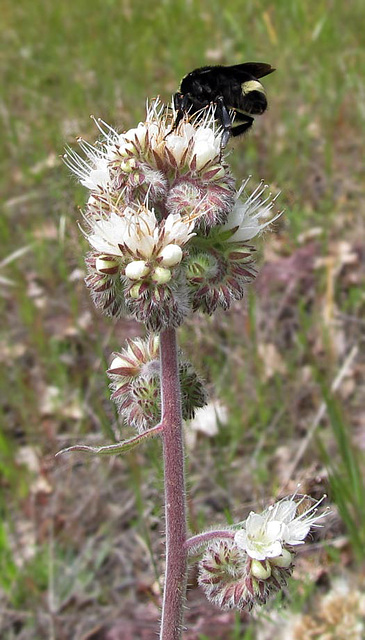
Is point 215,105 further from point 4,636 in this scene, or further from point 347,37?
point 347,37

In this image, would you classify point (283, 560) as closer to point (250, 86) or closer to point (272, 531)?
point (272, 531)

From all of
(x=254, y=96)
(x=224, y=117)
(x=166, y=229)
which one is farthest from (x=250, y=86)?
(x=166, y=229)

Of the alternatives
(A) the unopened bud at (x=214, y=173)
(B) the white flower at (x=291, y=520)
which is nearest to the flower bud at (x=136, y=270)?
(A) the unopened bud at (x=214, y=173)

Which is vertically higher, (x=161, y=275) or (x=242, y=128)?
(x=242, y=128)

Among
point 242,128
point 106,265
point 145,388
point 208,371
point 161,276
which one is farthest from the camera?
point 208,371

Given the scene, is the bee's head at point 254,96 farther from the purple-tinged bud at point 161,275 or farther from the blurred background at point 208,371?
the purple-tinged bud at point 161,275

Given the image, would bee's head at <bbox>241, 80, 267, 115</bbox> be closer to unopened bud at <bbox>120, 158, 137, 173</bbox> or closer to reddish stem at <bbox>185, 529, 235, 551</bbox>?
unopened bud at <bbox>120, 158, 137, 173</bbox>

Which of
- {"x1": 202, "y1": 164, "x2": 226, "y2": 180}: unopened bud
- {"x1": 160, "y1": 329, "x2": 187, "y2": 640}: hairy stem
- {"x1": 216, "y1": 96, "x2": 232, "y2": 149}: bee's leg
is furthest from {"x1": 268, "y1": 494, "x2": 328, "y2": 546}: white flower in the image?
{"x1": 216, "y1": 96, "x2": 232, "y2": 149}: bee's leg

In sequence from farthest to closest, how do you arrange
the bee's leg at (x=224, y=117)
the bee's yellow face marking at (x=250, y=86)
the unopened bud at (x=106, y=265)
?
the bee's yellow face marking at (x=250, y=86)
the bee's leg at (x=224, y=117)
the unopened bud at (x=106, y=265)
